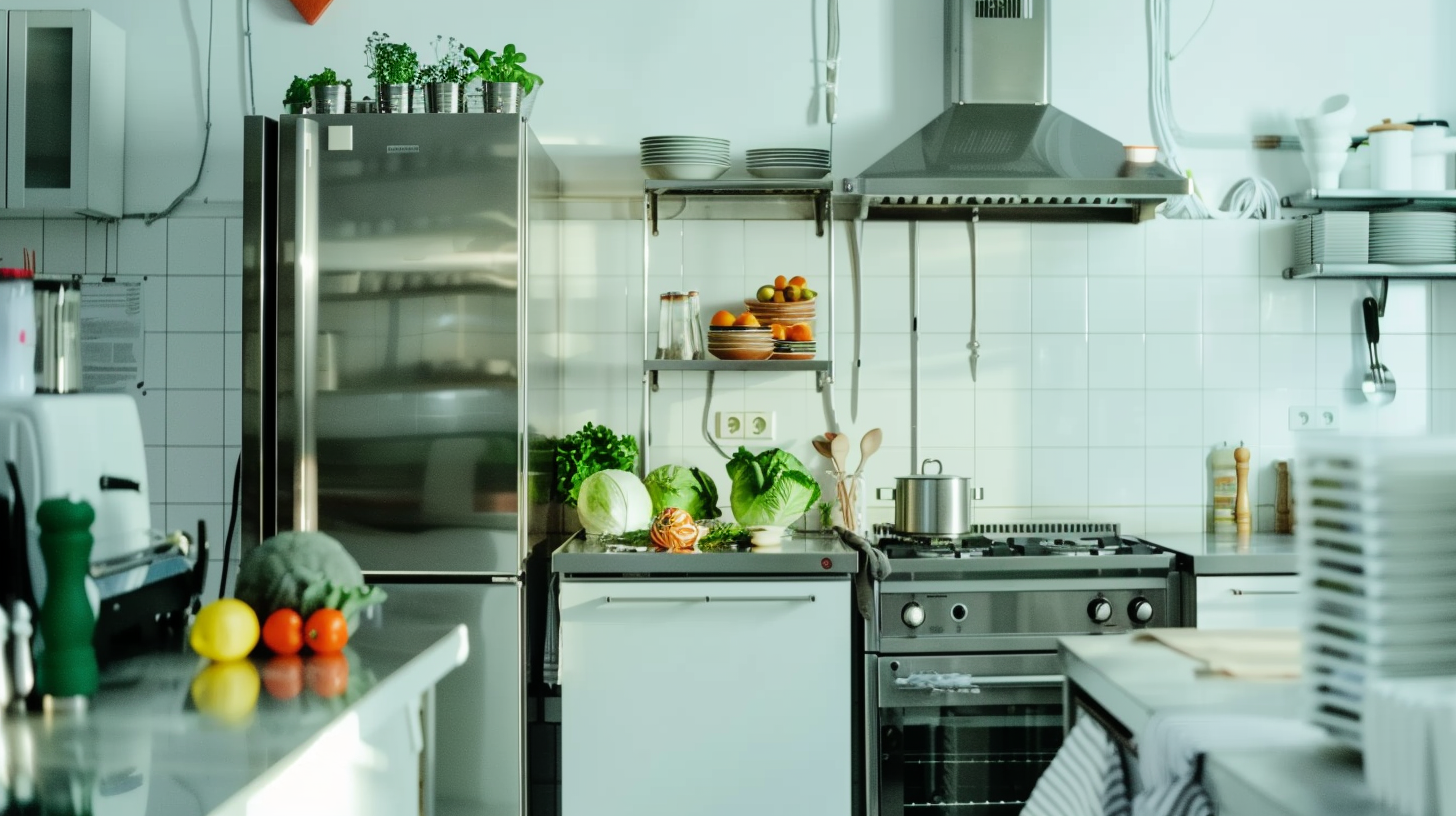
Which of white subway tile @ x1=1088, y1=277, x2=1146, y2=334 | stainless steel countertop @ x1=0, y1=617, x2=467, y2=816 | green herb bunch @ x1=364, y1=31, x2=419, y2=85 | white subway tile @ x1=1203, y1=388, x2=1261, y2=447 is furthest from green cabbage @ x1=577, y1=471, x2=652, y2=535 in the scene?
white subway tile @ x1=1203, y1=388, x2=1261, y2=447

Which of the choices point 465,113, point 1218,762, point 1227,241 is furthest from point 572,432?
point 1218,762

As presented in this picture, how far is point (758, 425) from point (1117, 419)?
1.09m

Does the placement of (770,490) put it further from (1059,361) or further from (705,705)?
(1059,361)

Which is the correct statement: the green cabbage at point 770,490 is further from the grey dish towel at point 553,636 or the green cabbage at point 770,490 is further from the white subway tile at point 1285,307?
the white subway tile at point 1285,307

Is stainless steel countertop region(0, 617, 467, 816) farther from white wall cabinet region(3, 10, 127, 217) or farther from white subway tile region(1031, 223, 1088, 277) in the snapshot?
white subway tile region(1031, 223, 1088, 277)

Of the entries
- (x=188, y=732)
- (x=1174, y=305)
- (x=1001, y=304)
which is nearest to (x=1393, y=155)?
(x=1174, y=305)

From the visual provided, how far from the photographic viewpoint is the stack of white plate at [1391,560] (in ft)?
3.26

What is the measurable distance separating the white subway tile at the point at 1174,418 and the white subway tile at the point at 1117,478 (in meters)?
0.07

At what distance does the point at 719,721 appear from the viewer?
271 centimetres

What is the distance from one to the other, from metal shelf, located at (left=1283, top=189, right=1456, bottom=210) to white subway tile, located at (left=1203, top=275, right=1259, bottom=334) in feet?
0.89

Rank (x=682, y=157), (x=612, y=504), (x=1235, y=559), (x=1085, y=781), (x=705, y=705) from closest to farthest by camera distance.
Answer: (x=1085, y=781) → (x=705, y=705) → (x=1235, y=559) → (x=612, y=504) → (x=682, y=157)

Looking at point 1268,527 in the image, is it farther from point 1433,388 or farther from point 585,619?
point 585,619

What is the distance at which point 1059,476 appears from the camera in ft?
11.3

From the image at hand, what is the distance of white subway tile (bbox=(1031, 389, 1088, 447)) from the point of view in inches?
135
